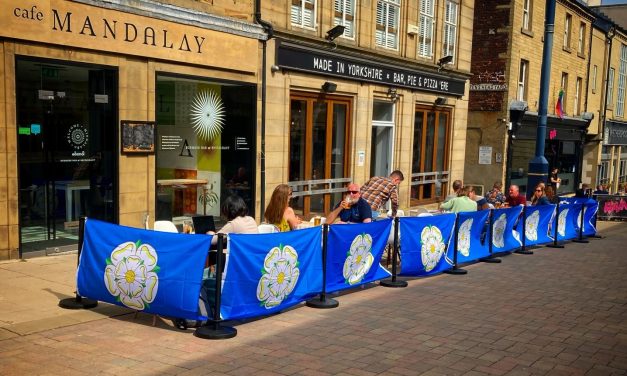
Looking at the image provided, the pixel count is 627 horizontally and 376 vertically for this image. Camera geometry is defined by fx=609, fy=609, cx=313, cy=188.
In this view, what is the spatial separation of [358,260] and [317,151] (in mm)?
7645

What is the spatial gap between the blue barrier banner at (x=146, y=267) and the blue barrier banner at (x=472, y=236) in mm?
5555

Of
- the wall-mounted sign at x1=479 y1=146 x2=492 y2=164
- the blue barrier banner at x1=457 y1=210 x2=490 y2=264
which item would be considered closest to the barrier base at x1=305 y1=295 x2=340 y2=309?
the blue barrier banner at x1=457 y1=210 x2=490 y2=264

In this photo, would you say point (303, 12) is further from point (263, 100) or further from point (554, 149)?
point (554, 149)

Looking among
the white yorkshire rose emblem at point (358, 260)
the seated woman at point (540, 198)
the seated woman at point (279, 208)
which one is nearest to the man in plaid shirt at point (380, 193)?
the white yorkshire rose emblem at point (358, 260)

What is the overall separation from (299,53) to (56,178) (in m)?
6.57

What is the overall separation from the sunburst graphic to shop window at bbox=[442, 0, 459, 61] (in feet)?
33.9

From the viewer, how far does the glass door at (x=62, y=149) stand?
9.62m

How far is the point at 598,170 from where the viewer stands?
37.1m

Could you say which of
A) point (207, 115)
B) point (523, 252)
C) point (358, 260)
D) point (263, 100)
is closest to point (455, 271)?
point (358, 260)

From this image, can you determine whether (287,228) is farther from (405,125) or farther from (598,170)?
(598,170)

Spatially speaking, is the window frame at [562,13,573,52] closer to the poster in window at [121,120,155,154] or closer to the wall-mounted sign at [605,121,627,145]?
the wall-mounted sign at [605,121,627,145]

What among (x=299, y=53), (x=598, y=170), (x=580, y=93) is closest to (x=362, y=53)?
(x=299, y=53)

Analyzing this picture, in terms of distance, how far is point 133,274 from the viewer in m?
6.68

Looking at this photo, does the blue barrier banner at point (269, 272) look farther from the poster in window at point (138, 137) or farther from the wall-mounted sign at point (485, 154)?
the wall-mounted sign at point (485, 154)
